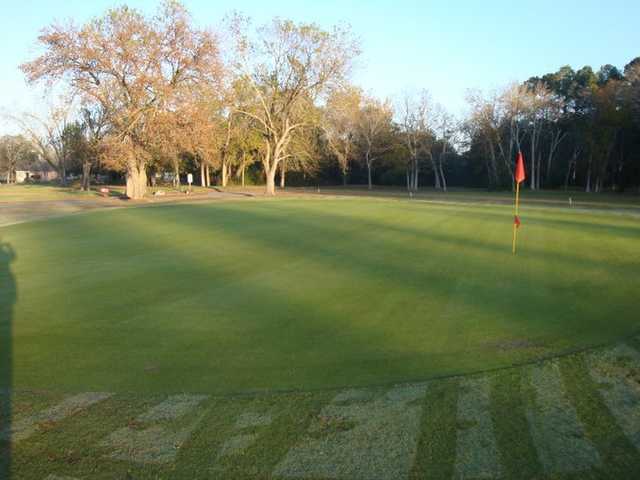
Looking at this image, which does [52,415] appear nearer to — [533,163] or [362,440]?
[362,440]

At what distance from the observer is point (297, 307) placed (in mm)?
9289

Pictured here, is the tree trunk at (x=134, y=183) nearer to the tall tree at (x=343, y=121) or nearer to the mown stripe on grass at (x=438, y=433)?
the tall tree at (x=343, y=121)

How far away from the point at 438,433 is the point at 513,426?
2.35ft

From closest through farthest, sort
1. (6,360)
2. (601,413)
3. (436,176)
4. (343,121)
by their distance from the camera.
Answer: (601,413), (6,360), (343,121), (436,176)

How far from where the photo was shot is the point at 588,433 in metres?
4.70

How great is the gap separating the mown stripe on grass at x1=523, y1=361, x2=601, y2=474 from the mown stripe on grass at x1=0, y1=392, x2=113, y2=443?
14.0 feet

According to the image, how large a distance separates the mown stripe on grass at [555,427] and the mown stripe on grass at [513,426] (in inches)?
2.6

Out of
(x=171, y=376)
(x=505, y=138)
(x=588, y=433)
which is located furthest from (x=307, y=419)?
(x=505, y=138)

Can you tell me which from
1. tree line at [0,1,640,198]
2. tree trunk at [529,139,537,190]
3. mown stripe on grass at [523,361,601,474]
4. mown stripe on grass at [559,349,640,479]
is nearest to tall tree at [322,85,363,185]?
tree line at [0,1,640,198]

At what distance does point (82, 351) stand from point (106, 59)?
129 feet

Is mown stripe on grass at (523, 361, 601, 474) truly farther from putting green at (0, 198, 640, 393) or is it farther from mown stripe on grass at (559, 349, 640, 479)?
putting green at (0, 198, 640, 393)

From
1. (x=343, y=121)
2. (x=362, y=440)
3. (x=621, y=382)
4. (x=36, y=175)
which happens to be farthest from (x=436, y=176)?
(x=36, y=175)

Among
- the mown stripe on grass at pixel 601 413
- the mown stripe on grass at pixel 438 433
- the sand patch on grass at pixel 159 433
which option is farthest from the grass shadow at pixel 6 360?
the mown stripe on grass at pixel 601 413

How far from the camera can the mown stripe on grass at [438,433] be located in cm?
415
